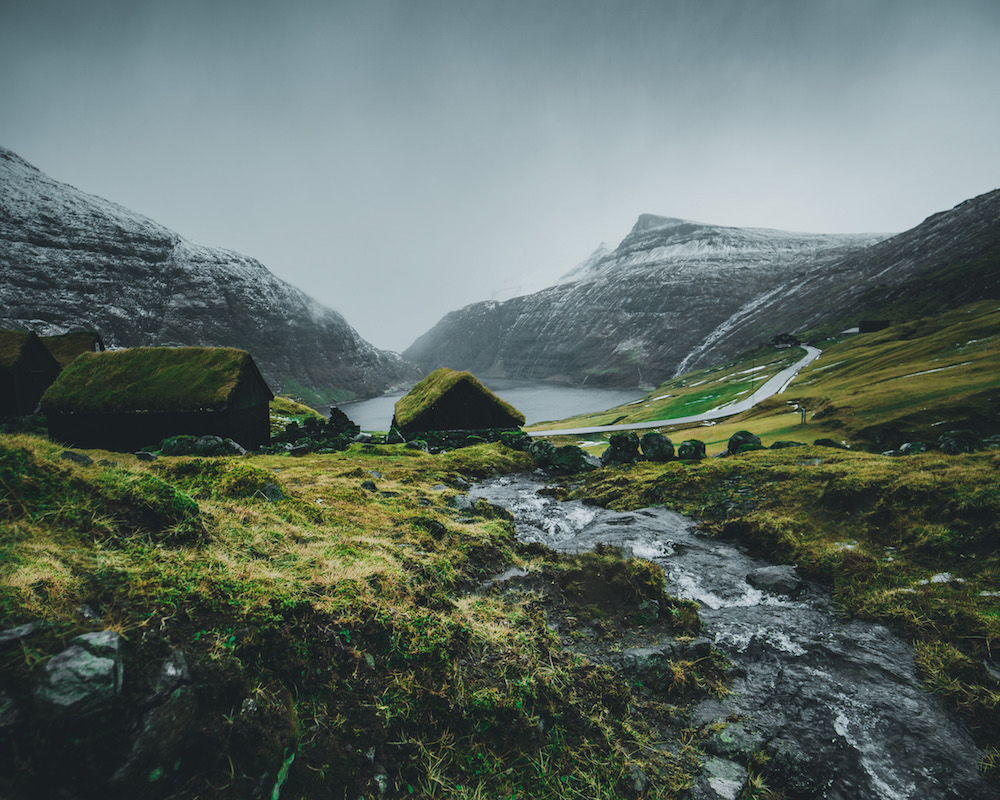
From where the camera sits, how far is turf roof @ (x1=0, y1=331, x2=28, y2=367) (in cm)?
3058

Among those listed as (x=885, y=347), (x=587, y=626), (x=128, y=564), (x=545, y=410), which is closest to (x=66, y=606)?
(x=128, y=564)

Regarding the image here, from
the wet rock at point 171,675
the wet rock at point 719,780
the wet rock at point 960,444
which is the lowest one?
the wet rock at point 719,780

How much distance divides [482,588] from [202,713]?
414cm

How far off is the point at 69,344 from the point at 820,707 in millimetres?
59513

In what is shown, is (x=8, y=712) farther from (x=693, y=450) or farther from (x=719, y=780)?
(x=693, y=450)

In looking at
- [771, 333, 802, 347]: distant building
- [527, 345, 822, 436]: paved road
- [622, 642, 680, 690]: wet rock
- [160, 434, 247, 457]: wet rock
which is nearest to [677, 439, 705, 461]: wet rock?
[622, 642, 680, 690]: wet rock

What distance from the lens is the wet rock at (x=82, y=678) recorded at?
2.44 m

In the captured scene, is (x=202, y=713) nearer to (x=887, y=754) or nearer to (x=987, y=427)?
(x=887, y=754)

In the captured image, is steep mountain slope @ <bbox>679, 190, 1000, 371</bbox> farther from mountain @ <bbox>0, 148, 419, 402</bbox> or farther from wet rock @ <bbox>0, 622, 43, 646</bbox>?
mountain @ <bbox>0, 148, 419, 402</bbox>

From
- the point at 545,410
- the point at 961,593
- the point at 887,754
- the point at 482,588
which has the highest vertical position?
the point at 482,588

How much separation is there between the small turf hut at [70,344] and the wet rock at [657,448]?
164 feet

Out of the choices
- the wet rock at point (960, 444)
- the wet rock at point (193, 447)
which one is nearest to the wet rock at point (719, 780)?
the wet rock at point (960, 444)

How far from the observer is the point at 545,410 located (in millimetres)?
114938

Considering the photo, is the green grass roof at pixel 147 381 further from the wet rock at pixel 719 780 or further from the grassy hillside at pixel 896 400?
the grassy hillside at pixel 896 400
